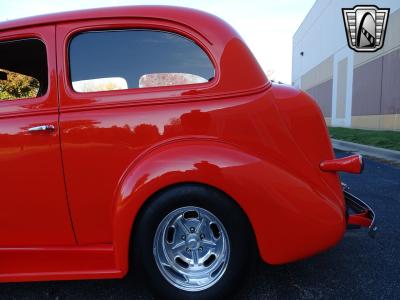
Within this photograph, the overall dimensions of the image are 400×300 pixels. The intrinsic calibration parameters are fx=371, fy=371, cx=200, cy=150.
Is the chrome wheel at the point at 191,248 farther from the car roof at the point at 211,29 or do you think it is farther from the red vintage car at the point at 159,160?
the car roof at the point at 211,29

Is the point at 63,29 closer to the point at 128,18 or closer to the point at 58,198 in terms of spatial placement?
the point at 128,18

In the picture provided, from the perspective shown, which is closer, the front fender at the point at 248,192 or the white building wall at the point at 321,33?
the front fender at the point at 248,192

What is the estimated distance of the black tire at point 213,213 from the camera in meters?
2.28

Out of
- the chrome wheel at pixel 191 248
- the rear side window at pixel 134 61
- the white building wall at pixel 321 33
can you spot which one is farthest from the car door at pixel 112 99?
the white building wall at pixel 321 33

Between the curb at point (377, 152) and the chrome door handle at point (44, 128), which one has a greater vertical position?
the chrome door handle at point (44, 128)

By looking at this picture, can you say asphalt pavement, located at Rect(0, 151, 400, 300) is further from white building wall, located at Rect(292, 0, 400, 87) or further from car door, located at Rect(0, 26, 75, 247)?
white building wall, located at Rect(292, 0, 400, 87)


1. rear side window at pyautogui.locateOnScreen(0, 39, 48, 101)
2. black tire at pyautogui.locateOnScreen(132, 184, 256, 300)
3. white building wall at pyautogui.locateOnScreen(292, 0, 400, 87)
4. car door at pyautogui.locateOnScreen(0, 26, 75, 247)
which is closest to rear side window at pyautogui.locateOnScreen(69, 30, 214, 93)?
car door at pyautogui.locateOnScreen(0, 26, 75, 247)

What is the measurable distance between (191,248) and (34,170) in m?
1.14

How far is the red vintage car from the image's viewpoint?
2.29 meters

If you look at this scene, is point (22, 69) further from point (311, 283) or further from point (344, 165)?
point (311, 283)

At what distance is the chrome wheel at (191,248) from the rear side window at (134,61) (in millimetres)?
907

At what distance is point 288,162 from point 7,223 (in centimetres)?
190

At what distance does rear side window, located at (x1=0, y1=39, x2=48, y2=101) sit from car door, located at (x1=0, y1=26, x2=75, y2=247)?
126 millimetres

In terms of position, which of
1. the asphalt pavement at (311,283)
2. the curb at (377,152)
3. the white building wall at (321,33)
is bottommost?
the curb at (377,152)
